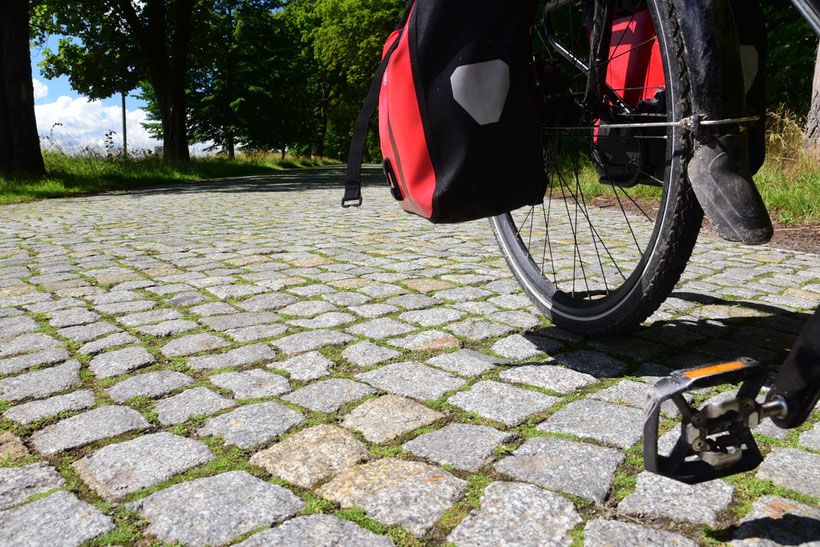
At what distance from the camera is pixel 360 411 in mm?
2018

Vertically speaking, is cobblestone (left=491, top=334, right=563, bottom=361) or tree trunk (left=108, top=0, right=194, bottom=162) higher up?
tree trunk (left=108, top=0, right=194, bottom=162)

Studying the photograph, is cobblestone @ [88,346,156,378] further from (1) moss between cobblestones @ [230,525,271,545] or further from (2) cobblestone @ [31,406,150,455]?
(1) moss between cobblestones @ [230,525,271,545]

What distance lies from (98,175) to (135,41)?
861 centimetres

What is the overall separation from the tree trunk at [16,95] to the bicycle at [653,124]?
12130 mm

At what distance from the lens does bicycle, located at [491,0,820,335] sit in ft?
5.62

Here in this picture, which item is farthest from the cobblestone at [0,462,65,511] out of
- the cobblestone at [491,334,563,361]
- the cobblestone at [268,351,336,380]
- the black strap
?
the cobblestone at [491,334,563,361]

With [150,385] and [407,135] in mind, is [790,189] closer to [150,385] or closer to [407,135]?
[407,135]

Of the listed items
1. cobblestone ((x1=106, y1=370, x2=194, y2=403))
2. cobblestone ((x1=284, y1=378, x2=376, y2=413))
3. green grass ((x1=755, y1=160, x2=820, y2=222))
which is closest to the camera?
cobblestone ((x1=284, y1=378, x2=376, y2=413))

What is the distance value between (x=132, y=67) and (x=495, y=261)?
22.1 meters

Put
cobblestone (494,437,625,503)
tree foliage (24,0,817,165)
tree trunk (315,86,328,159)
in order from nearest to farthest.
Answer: cobblestone (494,437,625,503) < tree foliage (24,0,817,165) < tree trunk (315,86,328,159)

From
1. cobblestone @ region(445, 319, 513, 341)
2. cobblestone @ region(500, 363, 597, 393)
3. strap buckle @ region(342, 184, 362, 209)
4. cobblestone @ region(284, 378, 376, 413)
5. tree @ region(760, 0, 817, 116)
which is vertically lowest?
cobblestone @ region(284, 378, 376, 413)

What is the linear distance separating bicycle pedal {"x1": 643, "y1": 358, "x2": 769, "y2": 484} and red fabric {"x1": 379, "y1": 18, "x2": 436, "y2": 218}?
1108 millimetres

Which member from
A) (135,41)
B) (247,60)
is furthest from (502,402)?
(247,60)

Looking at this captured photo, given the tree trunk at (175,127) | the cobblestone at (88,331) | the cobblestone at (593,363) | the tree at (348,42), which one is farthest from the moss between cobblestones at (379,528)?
the tree at (348,42)
